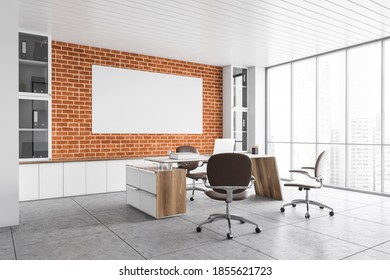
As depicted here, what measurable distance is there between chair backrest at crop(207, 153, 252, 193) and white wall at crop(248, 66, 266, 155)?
4.44m

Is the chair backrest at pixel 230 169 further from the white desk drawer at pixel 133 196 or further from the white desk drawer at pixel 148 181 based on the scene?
the white desk drawer at pixel 133 196

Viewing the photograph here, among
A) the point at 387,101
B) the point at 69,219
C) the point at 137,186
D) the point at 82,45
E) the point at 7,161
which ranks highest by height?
the point at 82,45

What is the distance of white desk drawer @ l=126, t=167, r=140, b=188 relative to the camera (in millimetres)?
4445

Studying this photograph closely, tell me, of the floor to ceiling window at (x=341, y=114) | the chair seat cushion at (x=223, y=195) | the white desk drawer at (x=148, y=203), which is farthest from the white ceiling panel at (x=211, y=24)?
the white desk drawer at (x=148, y=203)

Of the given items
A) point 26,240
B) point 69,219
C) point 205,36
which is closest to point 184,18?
point 205,36

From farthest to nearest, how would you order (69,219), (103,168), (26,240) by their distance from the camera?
(103,168) < (69,219) < (26,240)

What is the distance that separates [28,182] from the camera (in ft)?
16.3

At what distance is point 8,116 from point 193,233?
254 cm

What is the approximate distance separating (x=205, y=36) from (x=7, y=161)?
3557mm

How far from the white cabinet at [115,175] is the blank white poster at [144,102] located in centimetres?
67

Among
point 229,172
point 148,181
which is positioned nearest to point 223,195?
point 229,172

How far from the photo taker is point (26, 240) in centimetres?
313

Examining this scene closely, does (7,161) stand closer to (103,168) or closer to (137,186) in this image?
(137,186)

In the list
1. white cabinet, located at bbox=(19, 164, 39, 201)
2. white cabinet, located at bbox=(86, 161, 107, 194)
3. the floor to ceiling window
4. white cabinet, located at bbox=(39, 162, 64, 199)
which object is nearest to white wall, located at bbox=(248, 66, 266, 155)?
the floor to ceiling window
